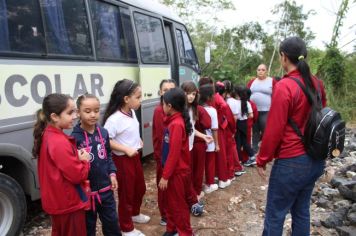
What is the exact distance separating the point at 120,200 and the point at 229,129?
2.48 m

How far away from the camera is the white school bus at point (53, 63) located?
11.3 ft

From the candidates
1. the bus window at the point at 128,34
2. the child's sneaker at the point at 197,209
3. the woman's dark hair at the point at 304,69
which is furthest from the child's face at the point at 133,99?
the bus window at the point at 128,34

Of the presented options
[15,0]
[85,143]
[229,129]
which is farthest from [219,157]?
[15,0]

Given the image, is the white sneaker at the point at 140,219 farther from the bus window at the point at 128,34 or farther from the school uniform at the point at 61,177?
the bus window at the point at 128,34

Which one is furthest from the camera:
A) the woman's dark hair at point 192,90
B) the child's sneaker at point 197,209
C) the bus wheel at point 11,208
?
the child's sneaker at point 197,209

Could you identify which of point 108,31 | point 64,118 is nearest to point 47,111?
point 64,118

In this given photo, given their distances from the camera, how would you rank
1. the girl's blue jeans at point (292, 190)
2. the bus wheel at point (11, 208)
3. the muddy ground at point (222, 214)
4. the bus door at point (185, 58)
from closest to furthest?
the girl's blue jeans at point (292, 190) < the bus wheel at point (11, 208) < the muddy ground at point (222, 214) < the bus door at point (185, 58)

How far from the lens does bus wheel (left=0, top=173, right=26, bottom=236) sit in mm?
3375

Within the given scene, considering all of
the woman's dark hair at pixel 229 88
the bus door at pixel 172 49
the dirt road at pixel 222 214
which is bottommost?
the dirt road at pixel 222 214

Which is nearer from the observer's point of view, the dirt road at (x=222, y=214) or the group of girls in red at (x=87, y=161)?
the group of girls in red at (x=87, y=161)

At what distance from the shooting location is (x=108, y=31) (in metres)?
5.02

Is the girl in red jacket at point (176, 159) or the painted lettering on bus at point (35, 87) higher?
the painted lettering on bus at point (35, 87)

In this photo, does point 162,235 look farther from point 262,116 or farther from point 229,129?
point 262,116

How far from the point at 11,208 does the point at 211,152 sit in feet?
8.47
